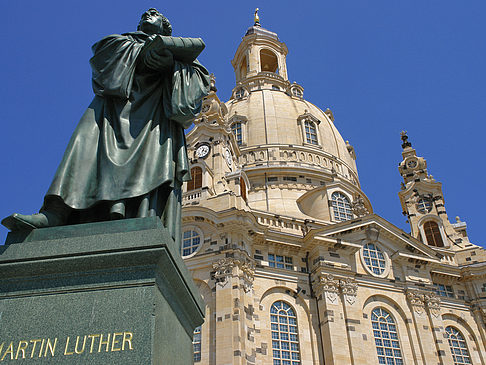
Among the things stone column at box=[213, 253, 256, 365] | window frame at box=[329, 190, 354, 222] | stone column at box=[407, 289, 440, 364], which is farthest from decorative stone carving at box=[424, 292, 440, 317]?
stone column at box=[213, 253, 256, 365]

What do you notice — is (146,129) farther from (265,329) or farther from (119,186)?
(265,329)

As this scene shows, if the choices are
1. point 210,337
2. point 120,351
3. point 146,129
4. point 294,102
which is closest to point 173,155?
point 146,129

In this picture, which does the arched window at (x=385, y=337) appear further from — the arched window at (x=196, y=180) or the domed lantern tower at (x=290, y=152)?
the arched window at (x=196, y=180)

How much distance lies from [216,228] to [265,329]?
6252mm

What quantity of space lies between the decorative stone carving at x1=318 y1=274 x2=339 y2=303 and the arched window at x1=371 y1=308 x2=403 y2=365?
2.92 meters

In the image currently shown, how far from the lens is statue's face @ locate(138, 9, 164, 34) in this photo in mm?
6568

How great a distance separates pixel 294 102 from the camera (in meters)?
49.4

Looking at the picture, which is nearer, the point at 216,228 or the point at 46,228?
the point at 46,228

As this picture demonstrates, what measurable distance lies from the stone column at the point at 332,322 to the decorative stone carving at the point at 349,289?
13.9 inches

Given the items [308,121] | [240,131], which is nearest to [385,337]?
[240,131]

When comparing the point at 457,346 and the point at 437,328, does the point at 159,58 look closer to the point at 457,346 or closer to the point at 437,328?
the point at 437,328

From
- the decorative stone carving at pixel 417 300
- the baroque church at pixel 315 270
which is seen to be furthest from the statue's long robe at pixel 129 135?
the decorative stone carving at pixel 417 300

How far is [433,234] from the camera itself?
38.5 m

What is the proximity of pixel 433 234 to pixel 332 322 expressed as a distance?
1707 centimetres
